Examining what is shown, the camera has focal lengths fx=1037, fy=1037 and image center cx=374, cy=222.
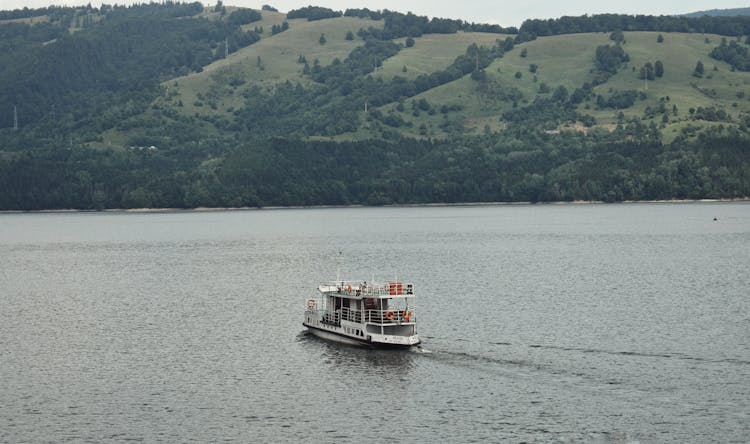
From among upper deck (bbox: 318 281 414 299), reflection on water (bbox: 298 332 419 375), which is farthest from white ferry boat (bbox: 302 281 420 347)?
reflection on water (bbox: 298 332 419 375)

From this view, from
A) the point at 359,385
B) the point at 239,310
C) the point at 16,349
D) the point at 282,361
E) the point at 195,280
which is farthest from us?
the point at 195,280

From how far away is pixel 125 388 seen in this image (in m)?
95.6

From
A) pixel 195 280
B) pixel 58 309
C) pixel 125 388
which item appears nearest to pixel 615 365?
pixel 125 388

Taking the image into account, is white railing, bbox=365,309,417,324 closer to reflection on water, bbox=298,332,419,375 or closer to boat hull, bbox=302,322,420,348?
boat hull, bbox=302,322,420,348

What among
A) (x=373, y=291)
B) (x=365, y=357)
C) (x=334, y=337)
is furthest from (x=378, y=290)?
(x=365, y=357)

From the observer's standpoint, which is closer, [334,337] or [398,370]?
[398,370]

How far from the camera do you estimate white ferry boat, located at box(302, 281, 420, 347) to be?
110m

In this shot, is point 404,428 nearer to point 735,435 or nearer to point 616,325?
point 735,435

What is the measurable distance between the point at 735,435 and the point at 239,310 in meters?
83.9

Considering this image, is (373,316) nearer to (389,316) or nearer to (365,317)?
(365,317)

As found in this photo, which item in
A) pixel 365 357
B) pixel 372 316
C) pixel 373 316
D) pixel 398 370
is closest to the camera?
pixel 398 370

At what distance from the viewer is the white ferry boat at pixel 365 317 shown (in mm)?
110438

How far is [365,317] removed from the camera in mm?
114312

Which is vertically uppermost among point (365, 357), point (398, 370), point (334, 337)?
point (334, 337)
